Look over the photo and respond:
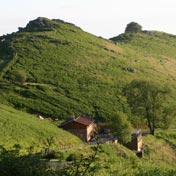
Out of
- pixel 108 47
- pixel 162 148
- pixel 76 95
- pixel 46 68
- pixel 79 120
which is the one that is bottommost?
pixel 162 148

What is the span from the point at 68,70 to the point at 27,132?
43938 mm

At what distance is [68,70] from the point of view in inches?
3971

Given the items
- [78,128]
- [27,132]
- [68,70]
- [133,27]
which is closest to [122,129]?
[78,128]

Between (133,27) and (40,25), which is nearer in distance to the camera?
(40,25)

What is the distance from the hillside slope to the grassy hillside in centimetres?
1207

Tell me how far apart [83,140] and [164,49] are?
315ft

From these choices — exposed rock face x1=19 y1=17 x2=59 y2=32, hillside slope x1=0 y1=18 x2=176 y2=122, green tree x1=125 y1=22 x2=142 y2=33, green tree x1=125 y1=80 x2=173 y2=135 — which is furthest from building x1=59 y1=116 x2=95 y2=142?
green tree x1=125 y1=22 x2=142 y2=33

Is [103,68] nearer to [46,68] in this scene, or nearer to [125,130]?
[46,68]

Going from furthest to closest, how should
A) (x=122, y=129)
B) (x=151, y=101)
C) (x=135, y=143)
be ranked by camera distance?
(x=151, y=101) < (x=135, y=143) < (x=122, y=129)

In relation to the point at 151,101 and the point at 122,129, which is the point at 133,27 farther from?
the point at 122,129

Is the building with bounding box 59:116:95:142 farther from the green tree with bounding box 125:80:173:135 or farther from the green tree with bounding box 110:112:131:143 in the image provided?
the green tree with bounding box 125:80:173:135

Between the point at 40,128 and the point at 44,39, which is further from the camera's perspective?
the point at 44,39

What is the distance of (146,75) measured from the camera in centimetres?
10862

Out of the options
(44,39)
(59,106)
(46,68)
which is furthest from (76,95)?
(44,39)
